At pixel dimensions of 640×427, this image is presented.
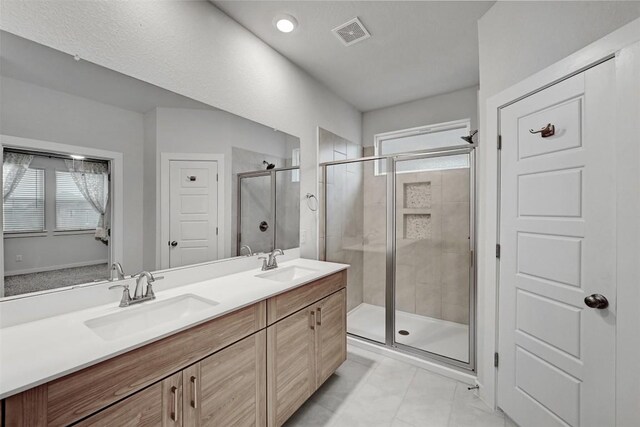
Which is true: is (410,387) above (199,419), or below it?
below

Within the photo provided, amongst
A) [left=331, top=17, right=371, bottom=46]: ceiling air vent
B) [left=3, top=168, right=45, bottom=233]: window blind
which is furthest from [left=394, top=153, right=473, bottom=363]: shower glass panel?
[left=3, top=168, right=45, bottom=233]: window blind

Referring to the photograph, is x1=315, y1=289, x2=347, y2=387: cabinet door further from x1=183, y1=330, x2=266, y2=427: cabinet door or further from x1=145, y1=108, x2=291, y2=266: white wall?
x1=145, y1=108, x2=291, y2=266: white wall

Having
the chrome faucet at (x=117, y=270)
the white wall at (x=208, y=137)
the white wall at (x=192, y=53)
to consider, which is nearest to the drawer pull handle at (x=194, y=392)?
the chrome faucet at (x=117, y=270)

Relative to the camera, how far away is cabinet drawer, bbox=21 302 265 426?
799mm

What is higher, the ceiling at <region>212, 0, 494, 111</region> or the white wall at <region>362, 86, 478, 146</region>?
the ceiling at <region>212, 0, 494, 111</region>

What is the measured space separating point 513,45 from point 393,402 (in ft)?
8.31

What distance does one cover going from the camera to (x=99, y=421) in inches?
34.3

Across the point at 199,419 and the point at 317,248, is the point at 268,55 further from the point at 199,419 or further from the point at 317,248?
the point at 199,419

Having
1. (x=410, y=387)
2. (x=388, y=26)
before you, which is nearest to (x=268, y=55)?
(x=388, y=26)

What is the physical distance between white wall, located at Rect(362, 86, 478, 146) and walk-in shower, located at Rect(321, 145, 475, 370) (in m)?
0.79

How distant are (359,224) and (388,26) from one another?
193 cm

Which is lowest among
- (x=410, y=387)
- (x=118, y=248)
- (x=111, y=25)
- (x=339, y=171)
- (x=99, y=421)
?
(x=410, y=387)

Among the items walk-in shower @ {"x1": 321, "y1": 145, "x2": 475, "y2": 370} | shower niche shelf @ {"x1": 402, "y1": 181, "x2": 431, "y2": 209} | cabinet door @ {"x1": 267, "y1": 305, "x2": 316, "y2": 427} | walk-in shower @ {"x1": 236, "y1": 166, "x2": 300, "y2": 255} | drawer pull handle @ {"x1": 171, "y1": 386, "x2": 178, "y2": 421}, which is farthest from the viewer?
shower niche shelf @ {"x1": 402, "y1": 181, "x2": 431, "y2": 209}

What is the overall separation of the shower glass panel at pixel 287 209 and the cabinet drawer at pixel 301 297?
0.59 m
